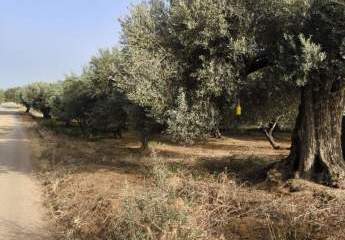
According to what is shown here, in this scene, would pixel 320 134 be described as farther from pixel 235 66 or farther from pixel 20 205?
pixel 20 205

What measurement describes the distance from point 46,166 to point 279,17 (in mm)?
11640

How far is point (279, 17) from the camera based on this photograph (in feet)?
41.4

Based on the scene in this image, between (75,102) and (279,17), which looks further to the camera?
(75,102)

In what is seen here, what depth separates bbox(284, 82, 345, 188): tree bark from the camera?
13312mm

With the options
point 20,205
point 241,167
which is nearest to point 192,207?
point 20,205

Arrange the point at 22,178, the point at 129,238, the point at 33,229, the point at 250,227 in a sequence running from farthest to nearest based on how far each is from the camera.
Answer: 1. the point at 22,178
2. the point at 33,229
3. the point at 250,227
4. the point at 129,238

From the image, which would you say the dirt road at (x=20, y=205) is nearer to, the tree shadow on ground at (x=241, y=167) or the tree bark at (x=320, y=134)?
the tree shadow on ground at (x=241, y=167)

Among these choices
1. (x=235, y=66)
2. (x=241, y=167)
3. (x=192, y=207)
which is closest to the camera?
(x=192, y=207)

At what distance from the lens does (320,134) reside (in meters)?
13.5

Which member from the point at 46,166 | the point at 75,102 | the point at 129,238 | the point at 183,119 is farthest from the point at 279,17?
the point at 75,102

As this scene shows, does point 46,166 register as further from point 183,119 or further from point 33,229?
point 33,229

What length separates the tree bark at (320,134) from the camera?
13.3 meters

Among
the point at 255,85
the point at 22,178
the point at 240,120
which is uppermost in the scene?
the point at 255,85

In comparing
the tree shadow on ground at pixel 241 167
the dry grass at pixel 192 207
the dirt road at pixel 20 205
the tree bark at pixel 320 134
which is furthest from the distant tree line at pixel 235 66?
the dirt road at pixel 20 205
